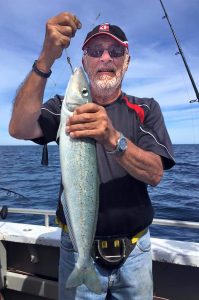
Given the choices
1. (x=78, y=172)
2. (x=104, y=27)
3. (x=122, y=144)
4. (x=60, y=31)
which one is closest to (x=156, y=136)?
(x=122, y=144)

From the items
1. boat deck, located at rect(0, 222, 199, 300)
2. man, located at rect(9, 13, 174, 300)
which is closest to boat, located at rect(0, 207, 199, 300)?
boat deck, located at rect(0, 222, 199, 300)

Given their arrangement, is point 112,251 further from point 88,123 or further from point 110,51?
point 110,51

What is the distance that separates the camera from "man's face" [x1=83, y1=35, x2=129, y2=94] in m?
3.15

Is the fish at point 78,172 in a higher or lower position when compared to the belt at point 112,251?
higher

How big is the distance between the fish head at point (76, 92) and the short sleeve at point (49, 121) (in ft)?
2.35

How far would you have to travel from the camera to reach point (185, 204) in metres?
14.4

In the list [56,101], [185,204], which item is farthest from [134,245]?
[185,204]

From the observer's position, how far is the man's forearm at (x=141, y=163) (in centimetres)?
272

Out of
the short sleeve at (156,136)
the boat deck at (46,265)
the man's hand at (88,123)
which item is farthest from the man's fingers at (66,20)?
the boat deck at (46,265)

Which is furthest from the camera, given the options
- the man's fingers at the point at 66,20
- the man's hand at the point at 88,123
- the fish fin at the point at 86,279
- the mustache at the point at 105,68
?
the mustache at the point at 105,68

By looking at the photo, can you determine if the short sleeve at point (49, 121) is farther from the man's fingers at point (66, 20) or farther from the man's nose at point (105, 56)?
the man's fingers at point (66, 20)

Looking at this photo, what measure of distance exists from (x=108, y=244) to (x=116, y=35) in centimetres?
179

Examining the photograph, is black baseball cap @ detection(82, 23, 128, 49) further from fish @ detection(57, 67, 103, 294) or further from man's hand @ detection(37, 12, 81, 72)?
fish @ detection(57, 67, 103, 294)

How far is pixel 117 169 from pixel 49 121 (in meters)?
0.70
